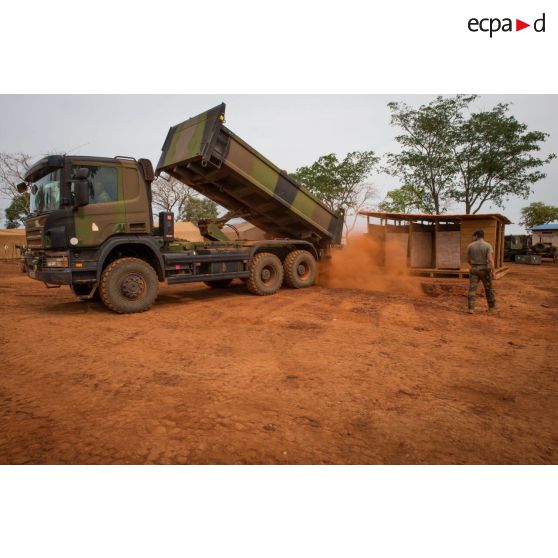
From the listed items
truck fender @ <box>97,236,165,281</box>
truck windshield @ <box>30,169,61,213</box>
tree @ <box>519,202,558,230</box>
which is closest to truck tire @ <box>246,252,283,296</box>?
truck fender @ <box>97,236,165,281</box>

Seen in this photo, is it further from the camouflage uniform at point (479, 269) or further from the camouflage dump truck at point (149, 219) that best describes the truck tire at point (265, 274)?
the camouflage uniform at point (479, 269)

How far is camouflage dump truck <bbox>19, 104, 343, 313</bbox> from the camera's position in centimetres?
671

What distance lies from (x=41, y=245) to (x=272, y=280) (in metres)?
5.19

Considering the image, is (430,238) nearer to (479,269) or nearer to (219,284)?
(479,269)

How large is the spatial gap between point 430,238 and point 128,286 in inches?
408

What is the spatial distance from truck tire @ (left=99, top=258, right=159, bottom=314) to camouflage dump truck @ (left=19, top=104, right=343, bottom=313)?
2cm

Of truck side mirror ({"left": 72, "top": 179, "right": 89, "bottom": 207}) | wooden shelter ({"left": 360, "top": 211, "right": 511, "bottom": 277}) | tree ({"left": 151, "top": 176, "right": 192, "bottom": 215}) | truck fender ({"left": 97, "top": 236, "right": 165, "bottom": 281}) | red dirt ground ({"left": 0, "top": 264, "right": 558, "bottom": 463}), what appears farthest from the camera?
tree ({"left": 151, "top": 176, "right": 192, "bottom": 215})

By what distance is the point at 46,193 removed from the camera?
7.01 m

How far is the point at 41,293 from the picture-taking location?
404 inches

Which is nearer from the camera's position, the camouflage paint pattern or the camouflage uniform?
the camouflage paint pattern

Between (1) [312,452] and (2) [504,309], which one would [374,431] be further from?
(2) [504,309]

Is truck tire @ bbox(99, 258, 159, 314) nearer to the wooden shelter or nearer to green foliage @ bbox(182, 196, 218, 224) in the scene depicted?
the wooden shelter

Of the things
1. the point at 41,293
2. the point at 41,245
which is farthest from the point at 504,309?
the point at 41,293

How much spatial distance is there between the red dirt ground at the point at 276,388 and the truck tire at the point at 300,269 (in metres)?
3.18
